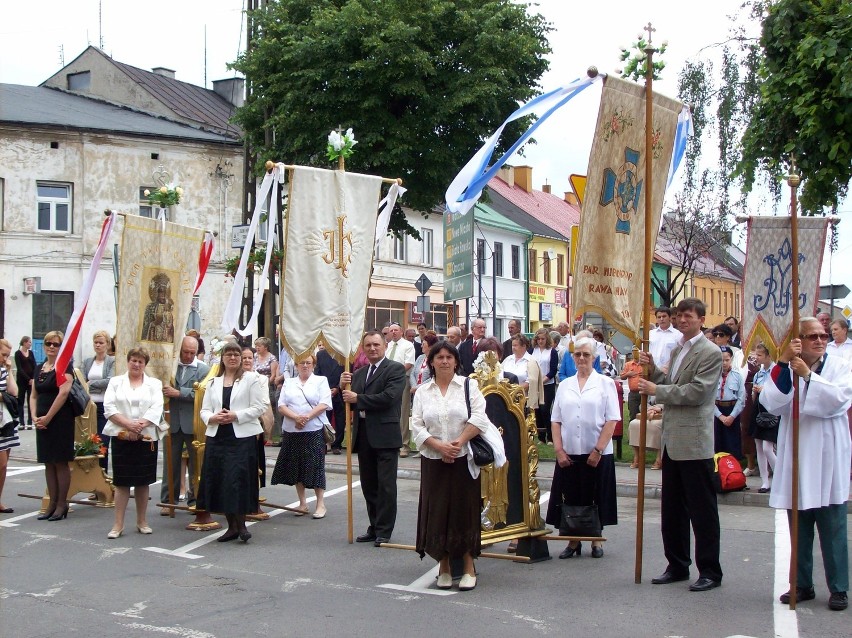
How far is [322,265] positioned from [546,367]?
23.5 ft

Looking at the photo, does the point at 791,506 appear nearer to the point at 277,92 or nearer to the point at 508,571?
the point at 508,571

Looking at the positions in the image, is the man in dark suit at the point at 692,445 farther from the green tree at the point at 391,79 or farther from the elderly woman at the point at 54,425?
the green tree at the point at 391,79

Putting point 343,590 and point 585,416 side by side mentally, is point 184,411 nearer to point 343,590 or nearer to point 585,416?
point 343,590

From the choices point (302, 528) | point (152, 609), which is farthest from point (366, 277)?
point (152, 609)

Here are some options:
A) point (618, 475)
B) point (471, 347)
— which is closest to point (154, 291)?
point (618, 475)

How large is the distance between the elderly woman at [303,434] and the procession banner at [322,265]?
1.17 meters

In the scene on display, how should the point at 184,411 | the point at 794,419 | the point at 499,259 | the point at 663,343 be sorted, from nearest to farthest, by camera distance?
1. the point at 794,419
2. the point at 184,411
3. the point at 663,343
4. the point at 499,259

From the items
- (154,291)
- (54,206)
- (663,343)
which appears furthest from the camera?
(54,206)

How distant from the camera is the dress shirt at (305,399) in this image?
1102 cm

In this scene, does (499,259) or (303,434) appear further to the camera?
(499,259)

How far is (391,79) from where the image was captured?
24.7 meters

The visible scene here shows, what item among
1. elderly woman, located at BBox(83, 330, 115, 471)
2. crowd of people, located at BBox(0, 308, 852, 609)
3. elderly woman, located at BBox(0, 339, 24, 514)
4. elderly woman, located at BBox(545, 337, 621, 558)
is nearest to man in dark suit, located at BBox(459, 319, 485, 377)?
crowd of people, located at BBox(0, 308, 852, 609)

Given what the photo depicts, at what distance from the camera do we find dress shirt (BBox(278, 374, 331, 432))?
11016 mm

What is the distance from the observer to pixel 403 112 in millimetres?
25359
